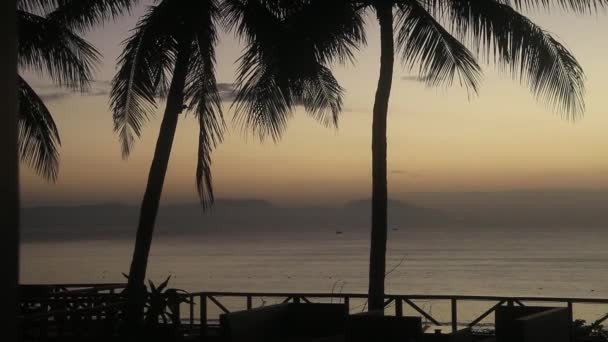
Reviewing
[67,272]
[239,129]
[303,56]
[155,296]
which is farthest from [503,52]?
[67,272]

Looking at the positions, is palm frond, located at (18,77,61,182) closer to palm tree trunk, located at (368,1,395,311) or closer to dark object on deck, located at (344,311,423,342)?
palm tree trunk, located at (368,1,395,311)

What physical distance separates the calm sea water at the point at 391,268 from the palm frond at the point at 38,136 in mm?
34051

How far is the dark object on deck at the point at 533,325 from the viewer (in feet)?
23.8

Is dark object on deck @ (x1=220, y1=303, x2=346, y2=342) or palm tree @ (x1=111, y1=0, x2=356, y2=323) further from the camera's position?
palm tree @ (x1=111, y1=0, x2=356, y2=323)

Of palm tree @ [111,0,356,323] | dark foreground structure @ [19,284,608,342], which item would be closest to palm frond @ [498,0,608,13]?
palm tree @ [111,0,356,323]

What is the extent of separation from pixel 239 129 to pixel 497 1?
3587 mm

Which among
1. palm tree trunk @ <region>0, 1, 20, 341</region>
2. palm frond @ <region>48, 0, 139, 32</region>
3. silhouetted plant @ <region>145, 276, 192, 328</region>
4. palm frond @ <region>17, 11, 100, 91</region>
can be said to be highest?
palm frond @ <region>48, 0, 139, 32</region>

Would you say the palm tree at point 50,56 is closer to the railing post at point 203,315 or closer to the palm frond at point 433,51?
the railing post at point 203,315

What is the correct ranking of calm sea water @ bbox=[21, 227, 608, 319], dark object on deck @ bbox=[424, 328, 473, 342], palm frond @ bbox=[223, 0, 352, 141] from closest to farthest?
1. dark object on deck @ bbox=[424, 328, 473, 342]
2. palm frond @ bbox=[223, 0, 352, 141]
3. calm sea water @ bbox=[21, 227, 608, 319]

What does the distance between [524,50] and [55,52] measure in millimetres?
5688

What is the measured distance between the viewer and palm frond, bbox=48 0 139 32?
1073 centimetres

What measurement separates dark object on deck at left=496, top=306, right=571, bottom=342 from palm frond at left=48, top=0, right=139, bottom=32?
5888 millimetres

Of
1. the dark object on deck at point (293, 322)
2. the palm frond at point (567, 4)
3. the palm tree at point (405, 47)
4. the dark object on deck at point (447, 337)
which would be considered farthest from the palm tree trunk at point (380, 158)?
the dark object on deck at point (447, 337)

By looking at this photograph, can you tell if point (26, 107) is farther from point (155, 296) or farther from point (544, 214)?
point (544, 214)
